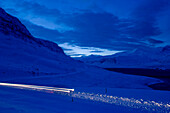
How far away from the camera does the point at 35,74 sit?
24.3m

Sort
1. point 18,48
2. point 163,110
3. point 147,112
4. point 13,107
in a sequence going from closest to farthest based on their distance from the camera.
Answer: point 13,107
point 147,112
point 163,110
point 18,48

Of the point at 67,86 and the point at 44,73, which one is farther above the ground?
the point at 44,73

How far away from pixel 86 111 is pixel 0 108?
10.4ft

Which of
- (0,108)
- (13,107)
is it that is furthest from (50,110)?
(0,108)

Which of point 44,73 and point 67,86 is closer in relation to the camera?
point 67,86

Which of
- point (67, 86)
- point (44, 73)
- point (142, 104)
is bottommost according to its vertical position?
point (142, 104)

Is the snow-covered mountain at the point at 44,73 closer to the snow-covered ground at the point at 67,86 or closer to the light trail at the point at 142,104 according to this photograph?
the snow-covered ground at the point at 67,86

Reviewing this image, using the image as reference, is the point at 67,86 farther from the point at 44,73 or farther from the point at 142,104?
the point at 44,73

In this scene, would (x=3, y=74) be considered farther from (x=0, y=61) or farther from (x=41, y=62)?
(x=41, y=62)

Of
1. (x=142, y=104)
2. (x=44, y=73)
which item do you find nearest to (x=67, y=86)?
(x=142, y=104)

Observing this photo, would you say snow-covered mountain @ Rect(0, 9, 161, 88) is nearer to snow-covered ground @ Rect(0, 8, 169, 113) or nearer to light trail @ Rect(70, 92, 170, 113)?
snow-covered ground @ Rect(0, 8, 169, 113)

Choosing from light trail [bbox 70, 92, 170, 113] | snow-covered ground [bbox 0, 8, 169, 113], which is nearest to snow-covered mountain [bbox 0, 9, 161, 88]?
snow-covered ground [bbox 0, 8, 169, 113]

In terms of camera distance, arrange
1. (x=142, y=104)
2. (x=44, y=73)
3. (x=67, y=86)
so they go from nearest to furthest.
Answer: (x=142, y=104) < (x=67, y=86) < (x=44, y=73)

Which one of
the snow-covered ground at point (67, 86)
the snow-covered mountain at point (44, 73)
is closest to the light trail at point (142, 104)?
the snow-covered ground at point (67, 86)
